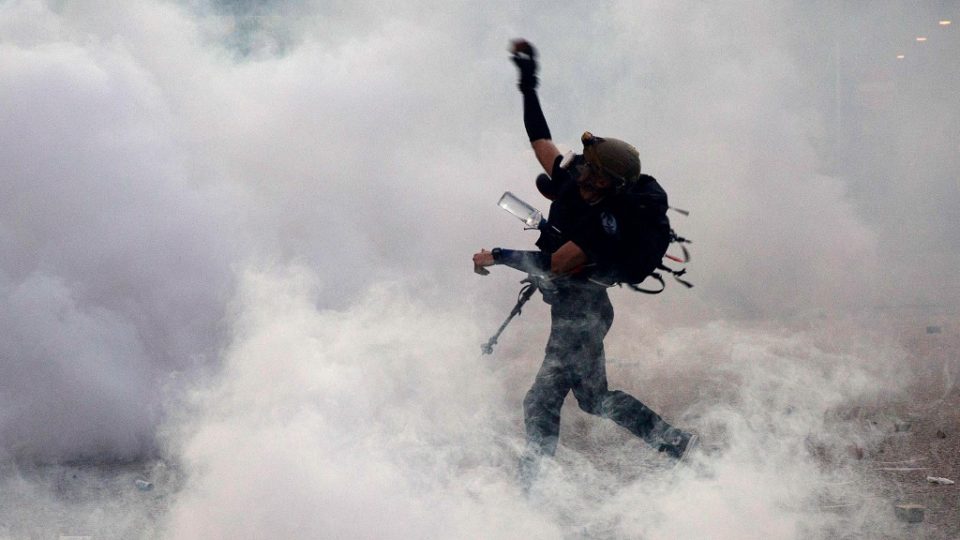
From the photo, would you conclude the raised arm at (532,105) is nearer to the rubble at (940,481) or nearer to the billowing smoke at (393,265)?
the billowing smoke at (393,265)

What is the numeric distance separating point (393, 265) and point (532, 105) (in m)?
3.84

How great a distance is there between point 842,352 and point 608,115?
4.38 meters

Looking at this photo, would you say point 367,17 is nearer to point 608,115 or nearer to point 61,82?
point 608,115

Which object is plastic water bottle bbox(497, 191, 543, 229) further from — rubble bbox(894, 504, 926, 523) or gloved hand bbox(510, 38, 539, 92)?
rubble bbox(894, 504, 926, 523)

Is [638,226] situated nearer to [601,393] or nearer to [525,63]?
[601,393]

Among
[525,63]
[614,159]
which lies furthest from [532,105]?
[614,159]

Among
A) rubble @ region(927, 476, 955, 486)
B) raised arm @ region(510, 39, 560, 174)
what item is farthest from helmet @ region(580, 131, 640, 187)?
rubble @ region(927, 476, 955, 486)

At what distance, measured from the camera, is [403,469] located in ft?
13.4

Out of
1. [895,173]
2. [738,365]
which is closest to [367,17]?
[738,365]

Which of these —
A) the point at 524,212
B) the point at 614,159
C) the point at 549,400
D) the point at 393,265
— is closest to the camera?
the point at 614,159

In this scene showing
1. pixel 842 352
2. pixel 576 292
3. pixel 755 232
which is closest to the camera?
pixel 576 292

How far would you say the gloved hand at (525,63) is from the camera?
413 cm

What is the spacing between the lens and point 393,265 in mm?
7875

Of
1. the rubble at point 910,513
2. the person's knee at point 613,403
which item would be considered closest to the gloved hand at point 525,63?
the person's knee at point 613,403
